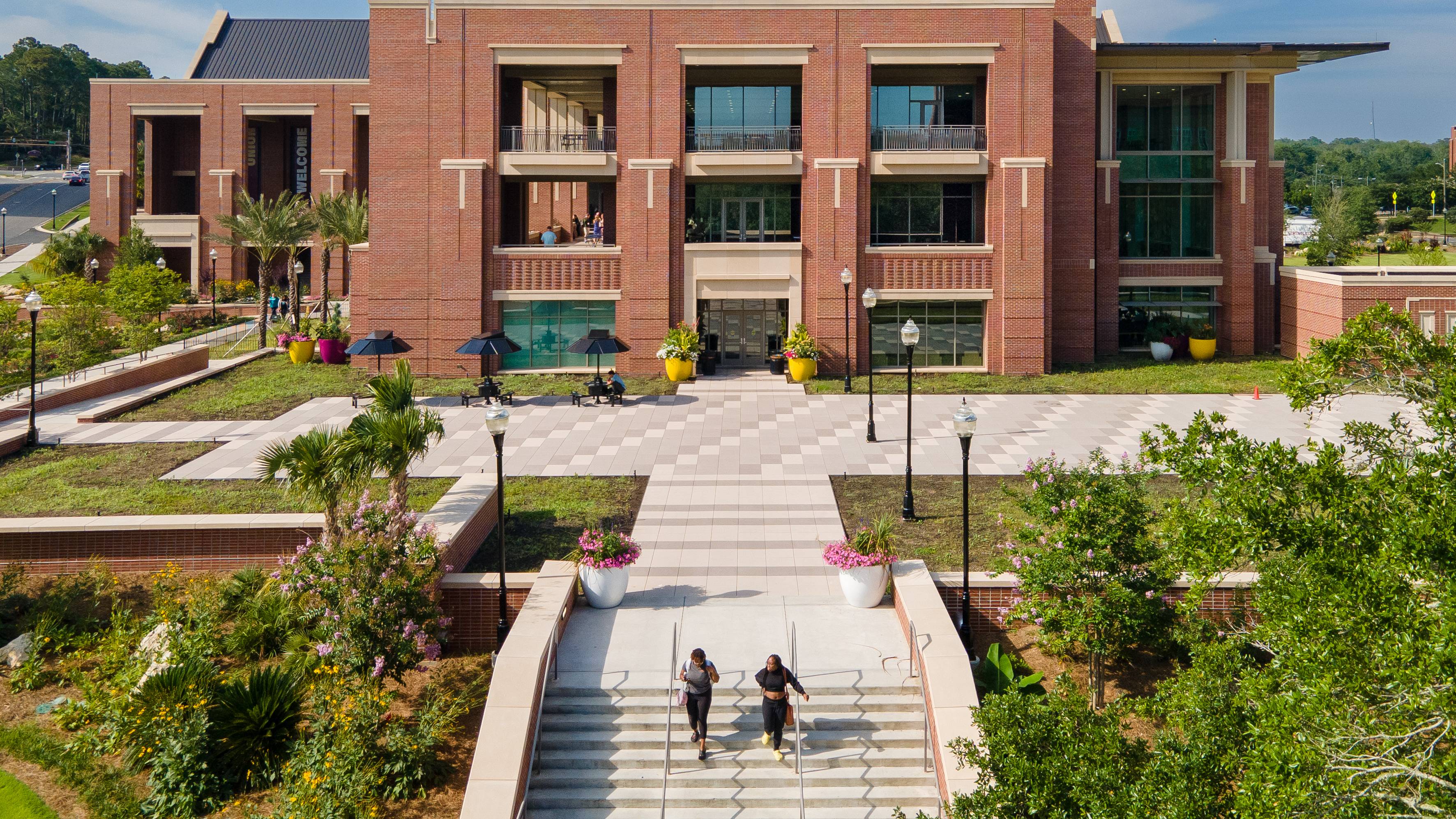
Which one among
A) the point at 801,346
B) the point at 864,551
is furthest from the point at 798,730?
the point at 801,346

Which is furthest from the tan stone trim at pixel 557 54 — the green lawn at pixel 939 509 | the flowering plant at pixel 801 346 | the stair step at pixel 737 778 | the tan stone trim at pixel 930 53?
the stair step at pixel 737 778

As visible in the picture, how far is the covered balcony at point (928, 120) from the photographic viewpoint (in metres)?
37.9

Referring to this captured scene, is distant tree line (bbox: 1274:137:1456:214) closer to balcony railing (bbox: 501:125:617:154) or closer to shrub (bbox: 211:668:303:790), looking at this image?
balcony railing (bbox: 501:125:617:154)

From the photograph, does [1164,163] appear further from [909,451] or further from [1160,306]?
[909,451]

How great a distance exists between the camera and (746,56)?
37531 millimetres

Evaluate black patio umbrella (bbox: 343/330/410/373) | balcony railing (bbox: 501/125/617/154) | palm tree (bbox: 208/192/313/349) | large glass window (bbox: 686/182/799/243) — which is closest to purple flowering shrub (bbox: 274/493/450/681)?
black patio umbrella (bbox: 343/330/410/373)

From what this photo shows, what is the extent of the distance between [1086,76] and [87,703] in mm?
35967

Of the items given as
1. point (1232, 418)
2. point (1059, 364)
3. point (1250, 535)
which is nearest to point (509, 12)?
point (1059, 364)

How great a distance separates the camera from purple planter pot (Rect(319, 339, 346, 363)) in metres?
39.1

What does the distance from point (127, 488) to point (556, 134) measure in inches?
805

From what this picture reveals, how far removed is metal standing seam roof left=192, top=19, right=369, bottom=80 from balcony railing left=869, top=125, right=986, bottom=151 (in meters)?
37.2

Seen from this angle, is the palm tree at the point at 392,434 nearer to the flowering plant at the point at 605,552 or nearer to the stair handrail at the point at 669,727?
the flowering plant at the point at 605,552

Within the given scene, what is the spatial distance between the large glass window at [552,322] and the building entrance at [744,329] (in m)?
3.75

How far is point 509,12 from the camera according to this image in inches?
1463
